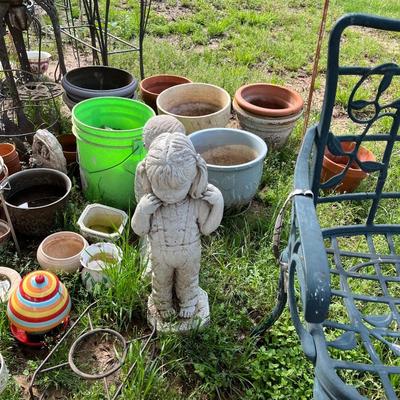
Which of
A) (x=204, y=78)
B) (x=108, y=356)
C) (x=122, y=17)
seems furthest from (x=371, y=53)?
(x=108, y=356)

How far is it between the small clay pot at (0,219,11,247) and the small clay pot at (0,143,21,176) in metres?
Answer: 0.35

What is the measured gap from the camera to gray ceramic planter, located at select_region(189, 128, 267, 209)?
8.25ft

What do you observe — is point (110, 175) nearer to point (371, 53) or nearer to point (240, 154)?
point (240, 154)

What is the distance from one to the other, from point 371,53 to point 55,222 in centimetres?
405

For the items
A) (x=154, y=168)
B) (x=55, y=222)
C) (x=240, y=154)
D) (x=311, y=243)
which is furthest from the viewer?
(x=240, y=154)

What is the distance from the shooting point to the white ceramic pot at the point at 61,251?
7.32 ft

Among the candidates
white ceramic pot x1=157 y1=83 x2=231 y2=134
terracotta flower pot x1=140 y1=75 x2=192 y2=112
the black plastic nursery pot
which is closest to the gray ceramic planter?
white ceramic pot x1=157 y1=83 x2=231 y2=134

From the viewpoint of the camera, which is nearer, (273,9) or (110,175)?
(110,175)

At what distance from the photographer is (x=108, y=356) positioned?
2035mm

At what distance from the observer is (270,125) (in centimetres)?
318

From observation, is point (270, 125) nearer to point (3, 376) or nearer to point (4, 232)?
point (4, 232)

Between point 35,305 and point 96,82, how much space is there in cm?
186

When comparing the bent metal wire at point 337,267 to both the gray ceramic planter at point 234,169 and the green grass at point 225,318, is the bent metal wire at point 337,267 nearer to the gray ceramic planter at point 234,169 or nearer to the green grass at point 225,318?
the green grass at point 225,318

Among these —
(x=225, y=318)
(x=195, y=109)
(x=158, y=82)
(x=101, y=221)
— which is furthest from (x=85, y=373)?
(x=158, y=82)
